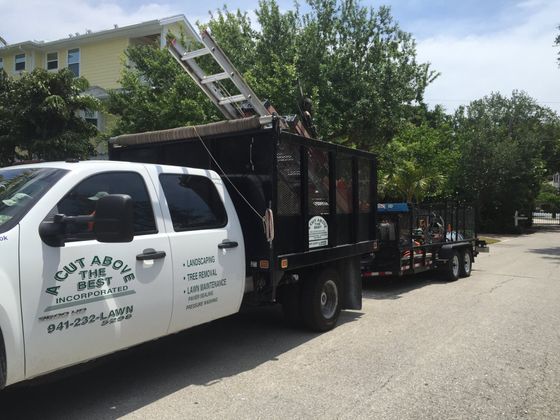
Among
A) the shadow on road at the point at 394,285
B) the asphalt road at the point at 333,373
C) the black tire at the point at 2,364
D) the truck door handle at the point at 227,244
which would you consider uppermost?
the truck door handle at the point at 227,244

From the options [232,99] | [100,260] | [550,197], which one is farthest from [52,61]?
[550,197]

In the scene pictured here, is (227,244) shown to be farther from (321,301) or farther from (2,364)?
(2,364)

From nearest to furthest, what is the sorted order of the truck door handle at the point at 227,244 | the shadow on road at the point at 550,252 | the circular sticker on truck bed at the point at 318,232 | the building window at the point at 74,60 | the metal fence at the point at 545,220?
the truck door handle at the point at 227,244 < the circular sticker on truck bed at the point at 318,232 < the shadow on road at the point at 550,252 < the building window at the point at 74,60 < the metal fence at the point at 545,220

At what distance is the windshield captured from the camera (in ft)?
11.5

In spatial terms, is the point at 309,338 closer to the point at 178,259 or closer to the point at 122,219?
the point at 178,259

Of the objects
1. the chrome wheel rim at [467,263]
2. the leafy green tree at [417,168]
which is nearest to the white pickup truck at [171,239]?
the chrome wheel rim at [467,263]

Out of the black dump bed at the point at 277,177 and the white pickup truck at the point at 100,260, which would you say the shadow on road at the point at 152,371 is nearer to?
the white pickup truck at the point at 100,260

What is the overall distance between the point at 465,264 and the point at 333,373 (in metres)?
8.55

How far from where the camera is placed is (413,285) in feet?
36.9

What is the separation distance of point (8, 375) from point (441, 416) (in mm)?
3213

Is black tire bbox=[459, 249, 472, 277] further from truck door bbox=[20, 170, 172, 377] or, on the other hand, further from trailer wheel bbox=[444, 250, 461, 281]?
truck door bbox=[20, 170, 172, 377]

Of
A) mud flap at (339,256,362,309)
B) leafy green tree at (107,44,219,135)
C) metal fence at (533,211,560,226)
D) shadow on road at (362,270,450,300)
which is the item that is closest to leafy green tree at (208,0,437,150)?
leafy green tree at (107,44,219,135)

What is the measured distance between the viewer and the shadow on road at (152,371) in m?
4.18

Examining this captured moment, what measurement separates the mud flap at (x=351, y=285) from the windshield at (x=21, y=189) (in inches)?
178
